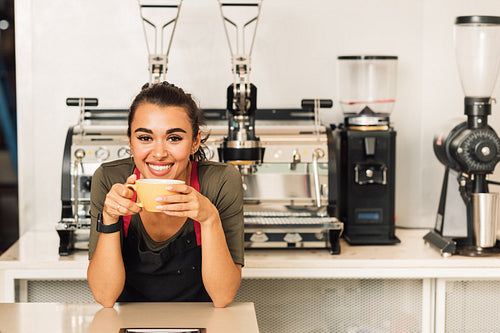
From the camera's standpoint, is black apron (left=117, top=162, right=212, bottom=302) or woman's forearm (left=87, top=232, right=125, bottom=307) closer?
woman's forearm (left=87, top=232, right=125, bottom=307)

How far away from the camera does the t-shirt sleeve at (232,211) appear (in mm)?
1589

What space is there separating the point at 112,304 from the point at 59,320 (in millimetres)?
157

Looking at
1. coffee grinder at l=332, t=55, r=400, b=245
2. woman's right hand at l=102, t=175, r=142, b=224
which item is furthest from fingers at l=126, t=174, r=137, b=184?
coffee grinder at l=332, t=55, r=400, b=245

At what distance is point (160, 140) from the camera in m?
1.50

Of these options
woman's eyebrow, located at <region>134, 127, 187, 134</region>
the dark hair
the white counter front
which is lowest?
the white counter front

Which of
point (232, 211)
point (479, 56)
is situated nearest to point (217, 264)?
point (232, 211)

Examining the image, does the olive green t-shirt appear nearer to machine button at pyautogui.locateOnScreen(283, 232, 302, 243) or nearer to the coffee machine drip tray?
machine button at pyautogui.locateOnScreen(283, 232, 302, 243)

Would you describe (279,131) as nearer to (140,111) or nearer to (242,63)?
(242,63)

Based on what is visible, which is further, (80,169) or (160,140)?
(80,169)

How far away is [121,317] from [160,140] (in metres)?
0.42

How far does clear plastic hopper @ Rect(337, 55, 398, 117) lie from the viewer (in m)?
2.62

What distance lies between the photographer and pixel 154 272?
5.24 ft

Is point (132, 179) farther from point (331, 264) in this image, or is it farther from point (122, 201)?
point (331, 264)

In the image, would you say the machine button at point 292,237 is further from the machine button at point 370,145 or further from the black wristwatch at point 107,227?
the black wristwatch at point 107,227
